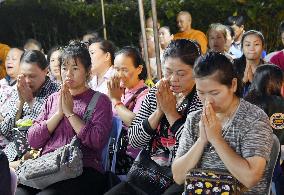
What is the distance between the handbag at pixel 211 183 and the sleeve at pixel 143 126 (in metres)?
Result: 0.89

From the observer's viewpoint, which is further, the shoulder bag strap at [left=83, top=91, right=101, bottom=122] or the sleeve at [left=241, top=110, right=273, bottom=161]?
the shoulder bag strap at [left=83, top=91, right=101, bottom=122]

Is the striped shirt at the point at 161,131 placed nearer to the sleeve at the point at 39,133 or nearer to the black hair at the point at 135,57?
the sleeve at the point at 39,133

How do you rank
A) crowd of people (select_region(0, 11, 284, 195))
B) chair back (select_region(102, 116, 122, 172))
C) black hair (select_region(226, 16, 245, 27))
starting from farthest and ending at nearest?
black hair (select_region(226, 16, 245, 27)), chair back (select_region(102, 116, 122, 172)), crowd of people (select_region(0, 11, 284, 195))

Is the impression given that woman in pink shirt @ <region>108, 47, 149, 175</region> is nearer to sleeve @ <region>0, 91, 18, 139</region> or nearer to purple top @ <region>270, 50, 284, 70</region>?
sleeve @ <region>0, 91, 18, 139</region>

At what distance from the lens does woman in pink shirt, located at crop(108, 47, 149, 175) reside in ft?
17.6

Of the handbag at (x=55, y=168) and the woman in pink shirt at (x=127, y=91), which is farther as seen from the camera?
the woman in pink shirt at (x=127, y=91)

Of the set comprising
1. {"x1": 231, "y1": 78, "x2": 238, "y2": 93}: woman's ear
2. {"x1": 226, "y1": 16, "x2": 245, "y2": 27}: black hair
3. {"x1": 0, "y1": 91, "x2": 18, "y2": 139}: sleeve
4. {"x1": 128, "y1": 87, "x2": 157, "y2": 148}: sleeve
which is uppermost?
{"x1": 231, "y1": 78, "x2": 238, "y2": 93}: woman's ear

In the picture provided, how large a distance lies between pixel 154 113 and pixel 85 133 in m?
0.63

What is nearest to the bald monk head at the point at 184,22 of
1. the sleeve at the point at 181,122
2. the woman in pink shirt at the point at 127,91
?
the woman in pink shirt at the point at 127,91

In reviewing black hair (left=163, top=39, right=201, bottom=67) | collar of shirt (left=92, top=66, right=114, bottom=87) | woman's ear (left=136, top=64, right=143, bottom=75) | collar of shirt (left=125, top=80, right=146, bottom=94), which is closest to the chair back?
collar of shirt (left=125, top=80, right=146, bottom=94)

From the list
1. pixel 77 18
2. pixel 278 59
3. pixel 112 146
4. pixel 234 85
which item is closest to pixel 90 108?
pixel 112 146

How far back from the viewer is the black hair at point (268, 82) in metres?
5.52

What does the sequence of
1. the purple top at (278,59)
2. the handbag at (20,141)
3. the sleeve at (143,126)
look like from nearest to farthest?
1. the sleeve at (143,126)
2. the handbag at (20,141)
3. the purple top at (278,59)

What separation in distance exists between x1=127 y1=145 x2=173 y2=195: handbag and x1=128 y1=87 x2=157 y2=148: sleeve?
0.14 metres
